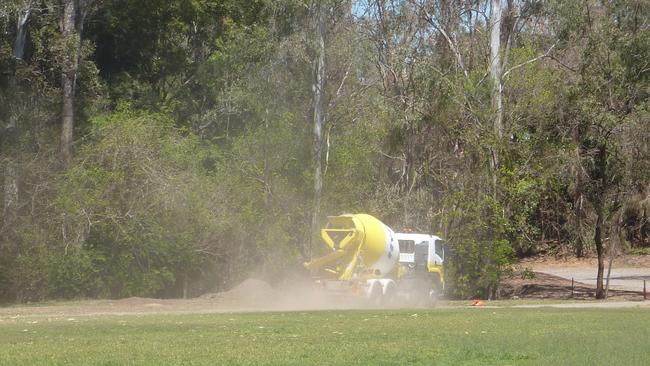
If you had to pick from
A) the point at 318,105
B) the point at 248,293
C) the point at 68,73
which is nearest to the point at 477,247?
the point at 248,293

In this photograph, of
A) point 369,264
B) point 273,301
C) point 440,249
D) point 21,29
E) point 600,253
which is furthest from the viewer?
point 600,253

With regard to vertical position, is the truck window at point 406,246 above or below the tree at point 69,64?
below

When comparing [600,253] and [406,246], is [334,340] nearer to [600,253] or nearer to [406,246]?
[406,246]

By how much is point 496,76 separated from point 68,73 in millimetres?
18913

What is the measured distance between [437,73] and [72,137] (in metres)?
17.3

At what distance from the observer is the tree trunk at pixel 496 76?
4316 cm

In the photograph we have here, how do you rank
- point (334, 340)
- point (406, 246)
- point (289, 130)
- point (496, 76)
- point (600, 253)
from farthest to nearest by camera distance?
point (289, 130) < point (496, 76) < point (600, 253) < point (406, 246) < point (334, 340)

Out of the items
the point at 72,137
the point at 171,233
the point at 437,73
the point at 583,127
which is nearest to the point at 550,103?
the point at 583,127

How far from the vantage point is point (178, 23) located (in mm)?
49750

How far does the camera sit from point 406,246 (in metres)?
37.4

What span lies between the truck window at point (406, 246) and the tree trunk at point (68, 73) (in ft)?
45.3

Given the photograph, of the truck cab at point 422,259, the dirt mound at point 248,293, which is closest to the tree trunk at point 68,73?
the dirt mound at point 248,293

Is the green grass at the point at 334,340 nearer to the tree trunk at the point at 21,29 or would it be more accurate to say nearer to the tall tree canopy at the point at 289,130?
the tall tree canopy at the point at 289,130

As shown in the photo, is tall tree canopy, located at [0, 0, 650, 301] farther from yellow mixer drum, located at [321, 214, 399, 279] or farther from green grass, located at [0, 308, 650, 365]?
green grass, located at [0, 308, 650, 365]
